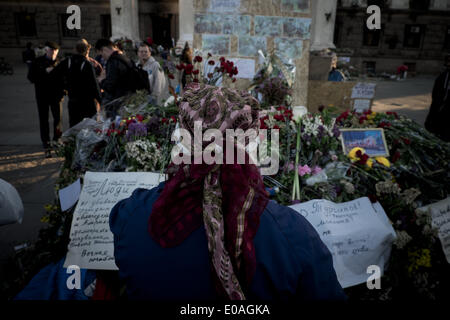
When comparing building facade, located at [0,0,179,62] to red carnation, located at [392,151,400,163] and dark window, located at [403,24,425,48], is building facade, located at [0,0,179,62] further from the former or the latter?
red carnation, located at [392,151,400,163]

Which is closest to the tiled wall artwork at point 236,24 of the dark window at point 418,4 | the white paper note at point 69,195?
the white paper note at point 69,195

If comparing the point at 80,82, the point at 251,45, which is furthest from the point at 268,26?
the point at 80,82

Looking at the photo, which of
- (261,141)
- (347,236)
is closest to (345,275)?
(347,236)

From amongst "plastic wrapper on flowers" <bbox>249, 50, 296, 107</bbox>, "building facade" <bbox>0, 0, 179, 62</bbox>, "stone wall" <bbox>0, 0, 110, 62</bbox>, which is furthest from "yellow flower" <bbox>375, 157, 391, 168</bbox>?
"stone wall" <bbox>0, 0, 110, 62</bbox>

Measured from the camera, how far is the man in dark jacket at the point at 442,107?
434 centimetres

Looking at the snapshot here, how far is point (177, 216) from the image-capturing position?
1013 mm

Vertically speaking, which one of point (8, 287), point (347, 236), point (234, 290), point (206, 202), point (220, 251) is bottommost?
point (8, 287)

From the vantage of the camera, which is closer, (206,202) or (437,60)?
(206,202)

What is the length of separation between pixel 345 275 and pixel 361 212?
1.34 feet

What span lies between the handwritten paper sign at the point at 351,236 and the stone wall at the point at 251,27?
3.26m

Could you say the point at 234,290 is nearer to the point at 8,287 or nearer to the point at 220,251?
the point at 220,251

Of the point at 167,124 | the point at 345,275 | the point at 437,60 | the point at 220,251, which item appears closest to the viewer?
the point at 220,251

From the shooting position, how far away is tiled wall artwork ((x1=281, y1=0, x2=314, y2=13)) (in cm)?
455

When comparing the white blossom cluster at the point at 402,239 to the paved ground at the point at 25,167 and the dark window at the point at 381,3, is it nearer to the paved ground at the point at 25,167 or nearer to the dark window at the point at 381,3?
the paved ground at the point at 25,167
